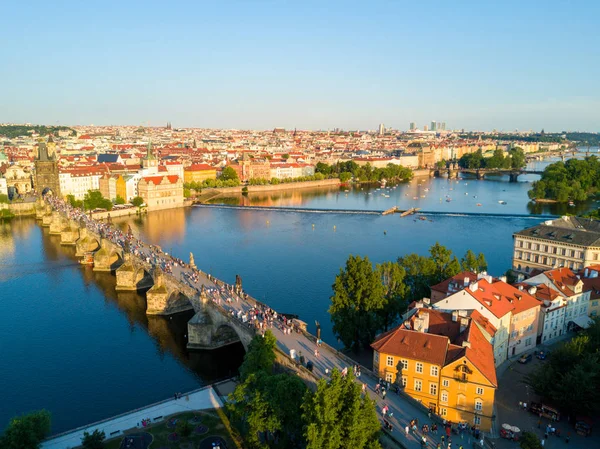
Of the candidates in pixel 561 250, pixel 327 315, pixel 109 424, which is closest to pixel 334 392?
pixel 109 424

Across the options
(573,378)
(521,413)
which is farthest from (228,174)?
(573,378)

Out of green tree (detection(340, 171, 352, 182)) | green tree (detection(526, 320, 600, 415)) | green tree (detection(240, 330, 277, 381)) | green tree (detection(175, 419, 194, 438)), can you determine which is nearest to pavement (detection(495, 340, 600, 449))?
green tree (detection(526, 320, 600, 415))

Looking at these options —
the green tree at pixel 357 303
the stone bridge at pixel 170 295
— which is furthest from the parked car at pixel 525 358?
the stone bridge at pixel 170 295

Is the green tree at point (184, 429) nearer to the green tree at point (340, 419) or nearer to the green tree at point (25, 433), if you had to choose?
the green tree at point (25, 433)

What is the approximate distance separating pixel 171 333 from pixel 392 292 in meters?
13.7

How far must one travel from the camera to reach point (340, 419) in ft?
48.8

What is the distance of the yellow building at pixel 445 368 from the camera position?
18.2m

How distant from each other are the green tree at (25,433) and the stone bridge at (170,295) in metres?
9.33

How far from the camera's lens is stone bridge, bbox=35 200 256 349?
94.2 feet

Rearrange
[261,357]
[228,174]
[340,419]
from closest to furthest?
1. [340,419]
2. [261,357]
3. [228,174]

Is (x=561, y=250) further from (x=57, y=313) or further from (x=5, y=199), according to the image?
(x=5, y=199)

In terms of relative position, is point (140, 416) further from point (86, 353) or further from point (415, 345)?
point (415, 345)

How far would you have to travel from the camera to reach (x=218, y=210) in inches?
3177

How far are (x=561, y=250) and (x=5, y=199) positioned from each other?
69.9m
